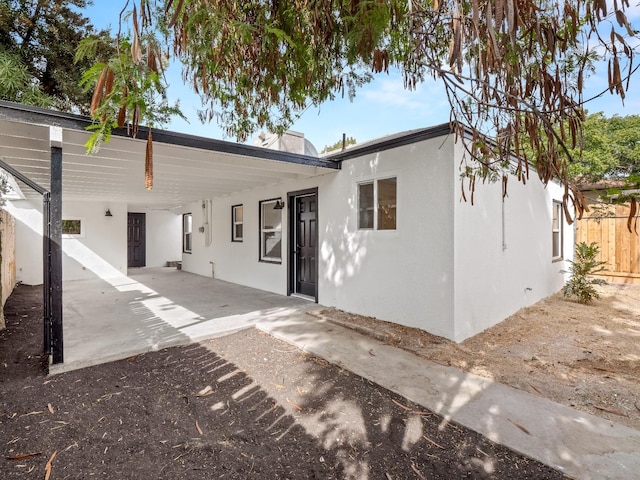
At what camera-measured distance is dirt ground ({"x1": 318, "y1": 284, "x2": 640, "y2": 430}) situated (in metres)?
2.97

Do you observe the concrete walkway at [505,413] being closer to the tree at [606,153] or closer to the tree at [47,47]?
the tree at [47,47]

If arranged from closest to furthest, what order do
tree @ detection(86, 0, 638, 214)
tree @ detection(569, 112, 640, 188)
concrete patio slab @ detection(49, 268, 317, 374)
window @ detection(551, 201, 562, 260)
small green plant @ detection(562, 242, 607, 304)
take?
tree @ detection(86, 0, 638, 214)
concrete patio slab @ detection(49, 268, 317, 374)
small green plant @ detection(562, 242, 607, 304)
window @ detection(551, 201, 562, 260)
tree @ detection(569, 112, 640, 188)

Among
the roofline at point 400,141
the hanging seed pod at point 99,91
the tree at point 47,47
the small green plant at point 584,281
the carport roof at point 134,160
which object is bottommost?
the small green plant at point 584,281

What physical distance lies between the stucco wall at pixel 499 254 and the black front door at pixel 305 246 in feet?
8.92

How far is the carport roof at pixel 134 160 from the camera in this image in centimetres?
337

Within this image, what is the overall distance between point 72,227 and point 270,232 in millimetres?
6292

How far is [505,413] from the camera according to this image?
2.65 meters

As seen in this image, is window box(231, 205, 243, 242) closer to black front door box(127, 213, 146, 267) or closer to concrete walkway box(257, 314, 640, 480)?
concrete walkway box(257, 314, 640, 480)

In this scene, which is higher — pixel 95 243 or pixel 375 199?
pixel 375 199

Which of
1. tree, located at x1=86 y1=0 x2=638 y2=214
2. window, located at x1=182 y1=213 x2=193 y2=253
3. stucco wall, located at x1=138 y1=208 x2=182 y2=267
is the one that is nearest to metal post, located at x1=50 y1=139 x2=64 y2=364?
tree, located at x1=86 y1=0 x2=638 y2=214

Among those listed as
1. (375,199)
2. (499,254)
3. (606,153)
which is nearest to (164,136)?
(375,199)

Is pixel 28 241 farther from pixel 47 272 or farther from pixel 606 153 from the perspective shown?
pixel 606 153

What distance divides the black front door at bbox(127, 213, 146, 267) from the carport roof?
5.61m

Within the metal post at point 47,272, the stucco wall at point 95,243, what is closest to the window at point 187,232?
the stucco wall at point 95,243
